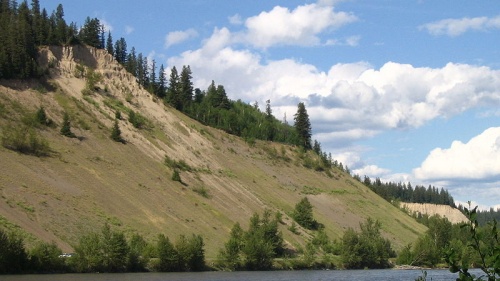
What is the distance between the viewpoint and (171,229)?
102125 mm

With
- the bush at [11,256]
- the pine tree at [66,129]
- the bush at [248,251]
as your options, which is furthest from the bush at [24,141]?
the bush at [11,256]

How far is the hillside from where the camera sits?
9488 cm

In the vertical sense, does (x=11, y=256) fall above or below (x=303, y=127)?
below

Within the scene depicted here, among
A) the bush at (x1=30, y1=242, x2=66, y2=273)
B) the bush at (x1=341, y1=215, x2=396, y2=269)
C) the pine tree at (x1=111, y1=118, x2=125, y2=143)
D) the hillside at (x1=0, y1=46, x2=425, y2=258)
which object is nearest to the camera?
the bush at (x1=30, y1=242, x2=66, y2=273)

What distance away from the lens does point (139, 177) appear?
11594 cm

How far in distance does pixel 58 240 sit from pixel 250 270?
28.2 m

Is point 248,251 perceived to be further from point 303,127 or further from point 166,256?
point 303,127

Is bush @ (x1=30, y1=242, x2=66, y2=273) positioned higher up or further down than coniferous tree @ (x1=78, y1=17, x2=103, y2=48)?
further down

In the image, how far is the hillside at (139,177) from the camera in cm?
9488

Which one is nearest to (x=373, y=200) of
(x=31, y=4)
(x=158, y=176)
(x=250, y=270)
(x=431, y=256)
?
(x=431, y=256)

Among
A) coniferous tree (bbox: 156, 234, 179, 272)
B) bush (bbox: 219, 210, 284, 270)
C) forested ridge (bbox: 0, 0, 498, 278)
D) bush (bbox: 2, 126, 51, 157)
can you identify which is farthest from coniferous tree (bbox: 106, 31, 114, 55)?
coniferous tree (bbox: 156, 234, 179, 272)

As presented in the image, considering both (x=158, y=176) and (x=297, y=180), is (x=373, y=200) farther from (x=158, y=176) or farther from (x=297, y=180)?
(x=158, y=176)

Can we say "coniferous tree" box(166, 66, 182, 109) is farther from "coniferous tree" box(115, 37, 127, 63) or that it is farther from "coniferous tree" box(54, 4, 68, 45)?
"coniferous tree" box(54, 4, 68, 45)

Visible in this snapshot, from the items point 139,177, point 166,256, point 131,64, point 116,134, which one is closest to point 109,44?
point 131,64
